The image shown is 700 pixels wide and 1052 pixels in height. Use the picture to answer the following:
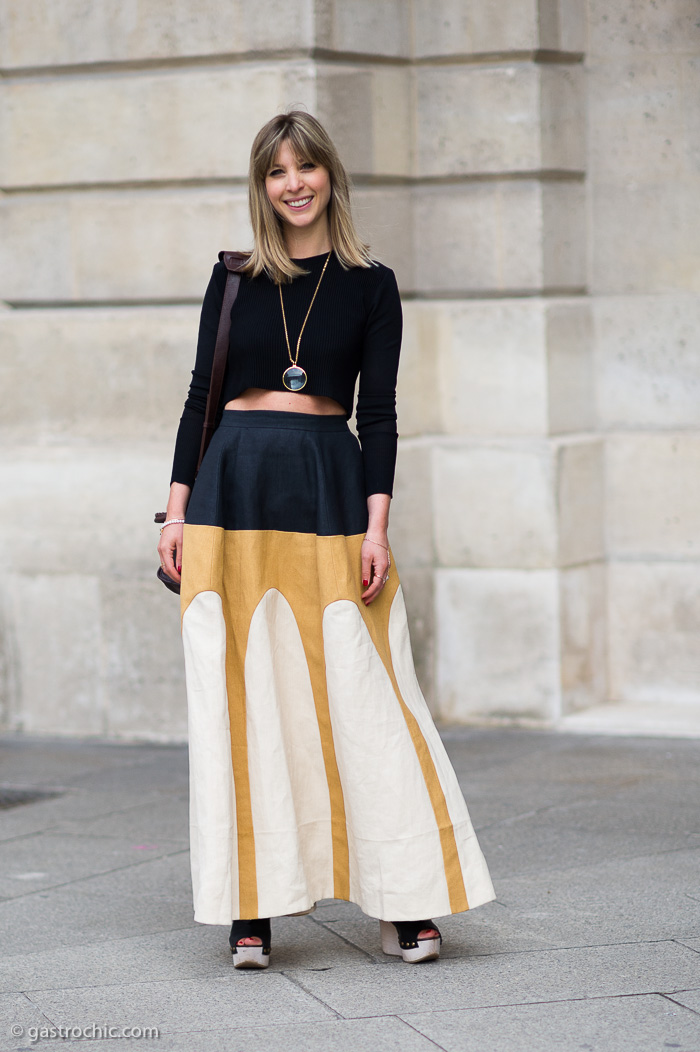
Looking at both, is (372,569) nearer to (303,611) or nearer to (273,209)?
(303,611)

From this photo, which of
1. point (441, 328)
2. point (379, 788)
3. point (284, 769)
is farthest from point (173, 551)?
point (441, 328)

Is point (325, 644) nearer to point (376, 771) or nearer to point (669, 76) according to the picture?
point (376, 771)

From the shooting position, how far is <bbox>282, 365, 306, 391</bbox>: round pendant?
4145mm

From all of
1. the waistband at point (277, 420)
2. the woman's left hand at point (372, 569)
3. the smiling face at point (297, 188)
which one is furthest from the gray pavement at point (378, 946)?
the smiling face at point (297, 188)

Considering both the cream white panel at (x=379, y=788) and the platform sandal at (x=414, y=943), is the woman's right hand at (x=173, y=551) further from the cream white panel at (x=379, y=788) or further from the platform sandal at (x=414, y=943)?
the platform sandal at (x=414, y=943)

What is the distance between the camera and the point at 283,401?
4.18m

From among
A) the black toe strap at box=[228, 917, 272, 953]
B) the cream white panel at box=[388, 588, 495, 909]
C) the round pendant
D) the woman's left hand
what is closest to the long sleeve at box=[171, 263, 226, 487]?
the round pendant

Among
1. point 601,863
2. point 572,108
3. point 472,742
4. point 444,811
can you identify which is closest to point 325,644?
point 444,811

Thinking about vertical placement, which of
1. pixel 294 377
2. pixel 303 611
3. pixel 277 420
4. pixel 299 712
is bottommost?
pixel 299 712

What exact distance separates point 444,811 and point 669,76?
170 inches

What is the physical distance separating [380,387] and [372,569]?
1.58 feet

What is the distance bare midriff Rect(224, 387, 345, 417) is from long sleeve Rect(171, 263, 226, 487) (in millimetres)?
92

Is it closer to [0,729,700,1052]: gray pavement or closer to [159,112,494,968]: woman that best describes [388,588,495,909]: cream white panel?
[159,112,494,968]: woman

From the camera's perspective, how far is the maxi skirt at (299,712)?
4059mm
